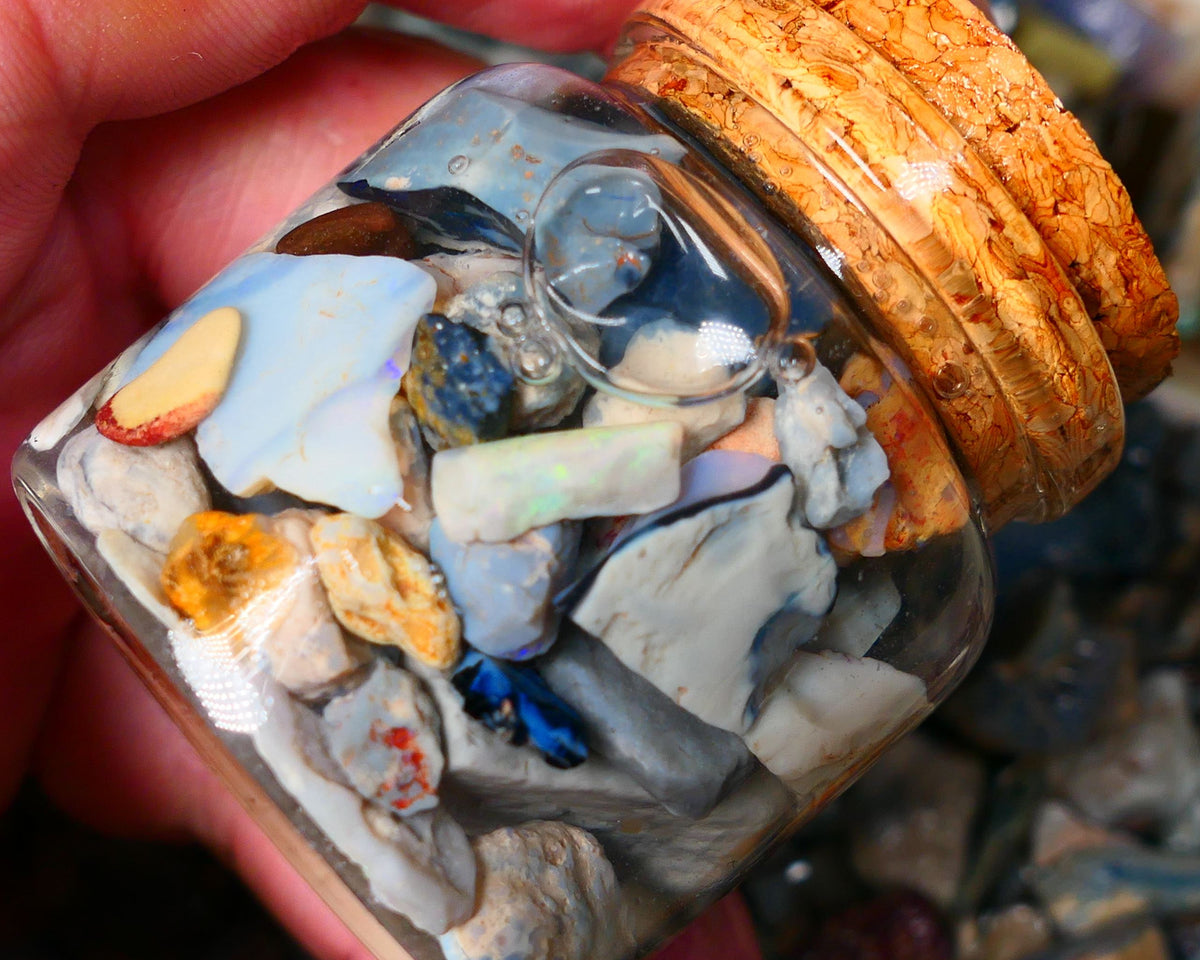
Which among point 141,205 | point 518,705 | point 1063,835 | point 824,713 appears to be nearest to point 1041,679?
point 1063,835

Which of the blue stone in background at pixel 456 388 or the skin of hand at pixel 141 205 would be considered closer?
the blue stone in background at pixel 456 388

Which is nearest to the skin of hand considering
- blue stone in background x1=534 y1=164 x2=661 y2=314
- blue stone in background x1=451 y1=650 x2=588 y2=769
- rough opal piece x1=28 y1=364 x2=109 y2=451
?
rough opal piece x1=28 y1=364 x2=109 y2=451

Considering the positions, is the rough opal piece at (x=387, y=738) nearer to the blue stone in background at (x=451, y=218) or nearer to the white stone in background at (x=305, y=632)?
the white stone in background at (x=305, y=632)

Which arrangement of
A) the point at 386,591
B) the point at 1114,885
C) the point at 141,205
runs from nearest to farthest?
the point at 386,591 < the point at 141,205 < the point at 1114,885

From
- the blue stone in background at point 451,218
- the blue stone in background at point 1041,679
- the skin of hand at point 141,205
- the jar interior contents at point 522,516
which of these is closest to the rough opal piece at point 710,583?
the jar interior contents at point 522,516

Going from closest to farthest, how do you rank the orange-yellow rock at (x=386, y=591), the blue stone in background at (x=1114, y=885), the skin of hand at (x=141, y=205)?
the orange-yellow rock at (x=386, y=591), the skin of hand at (x=141, y=205), the blue stone in background at (x=1114, y=885)

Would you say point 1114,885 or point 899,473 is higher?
point 899,473

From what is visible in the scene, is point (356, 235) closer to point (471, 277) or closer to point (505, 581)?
point (471, 277)
